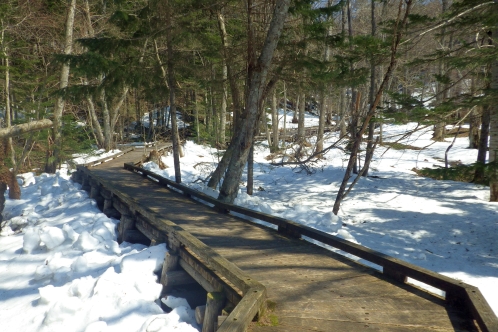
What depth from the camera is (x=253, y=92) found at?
985 cm

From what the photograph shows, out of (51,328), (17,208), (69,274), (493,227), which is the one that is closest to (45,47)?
(17,208)

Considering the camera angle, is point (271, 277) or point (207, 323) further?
point (271, 277)

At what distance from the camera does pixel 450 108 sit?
27.1ft

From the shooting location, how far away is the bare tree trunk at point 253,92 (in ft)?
30.8

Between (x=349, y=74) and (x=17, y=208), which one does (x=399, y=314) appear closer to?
(x=349, y=74)

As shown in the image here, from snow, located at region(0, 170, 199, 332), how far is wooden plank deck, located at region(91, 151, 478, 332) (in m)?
1.14

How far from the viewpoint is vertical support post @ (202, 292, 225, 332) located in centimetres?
446

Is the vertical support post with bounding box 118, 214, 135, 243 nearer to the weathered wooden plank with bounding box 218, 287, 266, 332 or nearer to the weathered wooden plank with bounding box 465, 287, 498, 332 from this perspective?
the weathered wooden plank with bounding box 218, 287, 266, 332

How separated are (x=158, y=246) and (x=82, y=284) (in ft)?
4.32

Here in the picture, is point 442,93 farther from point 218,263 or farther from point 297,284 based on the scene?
point 218,263

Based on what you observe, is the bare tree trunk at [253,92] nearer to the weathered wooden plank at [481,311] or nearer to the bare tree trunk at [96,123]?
the weathered wooden plank at [481,311]

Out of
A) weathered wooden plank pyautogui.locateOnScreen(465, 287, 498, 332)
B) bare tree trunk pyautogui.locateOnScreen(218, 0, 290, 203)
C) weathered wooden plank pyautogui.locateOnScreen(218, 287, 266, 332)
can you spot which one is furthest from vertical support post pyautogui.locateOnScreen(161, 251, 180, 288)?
bare tree trunk pyautogui.locateOnScreen(218, 0, 290, 203)

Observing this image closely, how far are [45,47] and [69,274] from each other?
1891cm

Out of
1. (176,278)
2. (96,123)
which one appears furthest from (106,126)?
(176,278)
